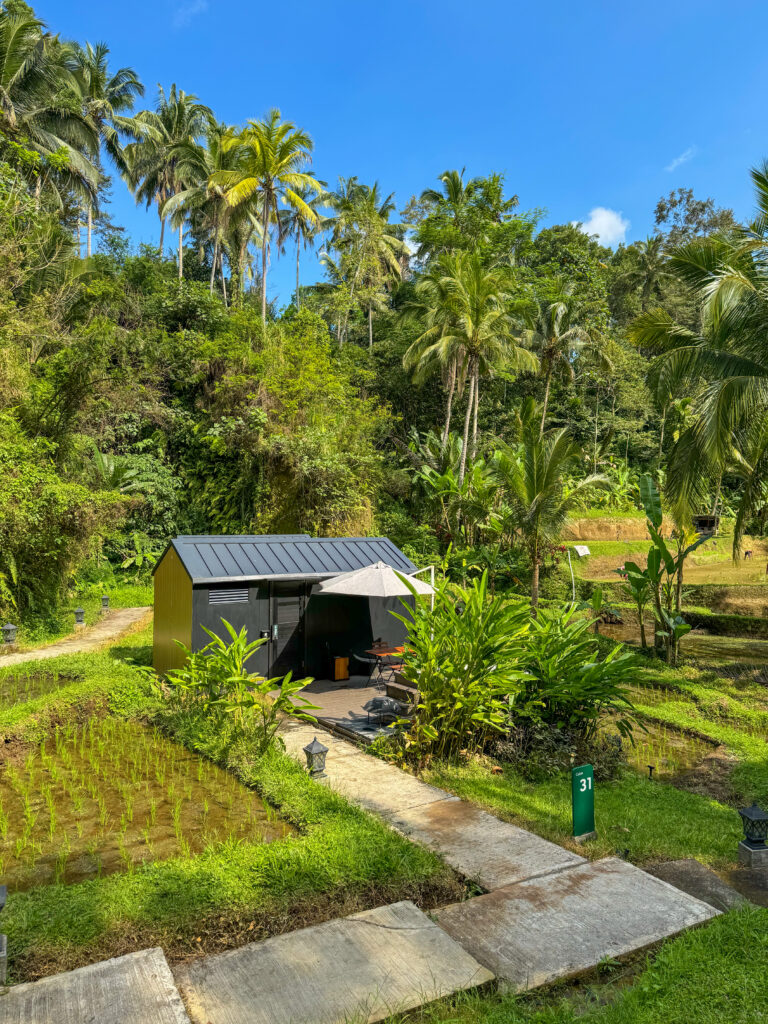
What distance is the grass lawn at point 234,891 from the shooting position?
3.96m

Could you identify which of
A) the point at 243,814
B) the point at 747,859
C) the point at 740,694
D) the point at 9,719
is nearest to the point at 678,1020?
the point at 747,859

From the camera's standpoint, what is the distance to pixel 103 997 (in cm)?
339

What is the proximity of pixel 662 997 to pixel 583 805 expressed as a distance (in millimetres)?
2168

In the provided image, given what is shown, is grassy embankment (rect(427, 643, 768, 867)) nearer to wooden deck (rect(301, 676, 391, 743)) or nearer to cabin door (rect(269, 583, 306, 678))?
wooden deck (rect(301, 676, 391, 743))

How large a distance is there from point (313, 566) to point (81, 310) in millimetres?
11747

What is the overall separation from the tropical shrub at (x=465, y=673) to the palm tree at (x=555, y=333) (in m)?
16.6

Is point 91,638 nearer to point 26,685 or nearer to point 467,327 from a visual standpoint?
point 26,685

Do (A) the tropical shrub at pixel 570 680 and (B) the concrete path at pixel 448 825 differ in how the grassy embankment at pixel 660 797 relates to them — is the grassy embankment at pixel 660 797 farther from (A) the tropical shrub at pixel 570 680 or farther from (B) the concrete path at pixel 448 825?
(A) the tropical shrub at pixel 570 680

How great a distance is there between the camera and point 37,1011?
10.7 ft

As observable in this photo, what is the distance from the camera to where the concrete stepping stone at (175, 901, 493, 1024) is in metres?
3.35

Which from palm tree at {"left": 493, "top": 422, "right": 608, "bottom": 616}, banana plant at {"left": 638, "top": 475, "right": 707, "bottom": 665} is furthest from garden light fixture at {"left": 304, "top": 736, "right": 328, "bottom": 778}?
palm tree at {"left": 493, "top": 422, "right": 608, "bottom": 616}

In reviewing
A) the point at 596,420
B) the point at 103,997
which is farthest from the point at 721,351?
the point at 596,420

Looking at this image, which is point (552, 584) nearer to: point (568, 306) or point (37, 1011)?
point (568, 306)

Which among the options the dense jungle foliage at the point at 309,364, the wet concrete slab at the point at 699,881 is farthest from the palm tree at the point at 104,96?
the wet concrete slab at the point at 699,881
